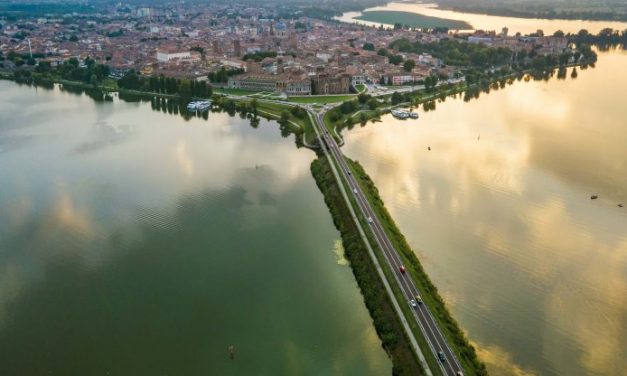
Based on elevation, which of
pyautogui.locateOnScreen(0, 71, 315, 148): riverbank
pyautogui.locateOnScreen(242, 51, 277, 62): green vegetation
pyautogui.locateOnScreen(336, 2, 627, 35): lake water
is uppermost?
pyautogui.locateOnScreen(336, 2, 627, 35): lake water

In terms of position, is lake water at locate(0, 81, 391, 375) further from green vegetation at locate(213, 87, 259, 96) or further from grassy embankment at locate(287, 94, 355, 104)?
green vegetation at locate(213, 87, 259, 96)

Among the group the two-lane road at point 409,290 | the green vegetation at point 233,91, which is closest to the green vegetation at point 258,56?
the green vegetation at point 233,91

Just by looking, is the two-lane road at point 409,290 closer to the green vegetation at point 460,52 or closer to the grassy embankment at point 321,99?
the grassy embankment at point 321,99

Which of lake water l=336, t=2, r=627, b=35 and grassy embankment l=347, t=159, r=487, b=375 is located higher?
→ lake water l=336, t=2, r=627, b=35

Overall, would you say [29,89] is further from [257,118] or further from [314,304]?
[314,304]

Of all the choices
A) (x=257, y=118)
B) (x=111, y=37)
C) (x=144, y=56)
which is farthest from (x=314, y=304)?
(x=111, y=37)

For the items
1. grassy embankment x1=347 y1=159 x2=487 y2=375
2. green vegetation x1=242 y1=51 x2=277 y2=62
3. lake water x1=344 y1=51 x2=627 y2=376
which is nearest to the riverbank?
lake water x1=344 y1=51 x2=627 y2=376

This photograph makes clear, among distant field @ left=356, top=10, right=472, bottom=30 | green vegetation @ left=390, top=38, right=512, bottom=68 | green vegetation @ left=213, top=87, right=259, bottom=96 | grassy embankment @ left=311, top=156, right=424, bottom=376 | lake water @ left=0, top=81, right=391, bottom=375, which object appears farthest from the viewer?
distant field @ left=356, top=10, right=472, bottom=30

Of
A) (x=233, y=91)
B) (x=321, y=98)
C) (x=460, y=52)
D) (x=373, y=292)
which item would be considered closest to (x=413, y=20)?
(x=460, y=52)
